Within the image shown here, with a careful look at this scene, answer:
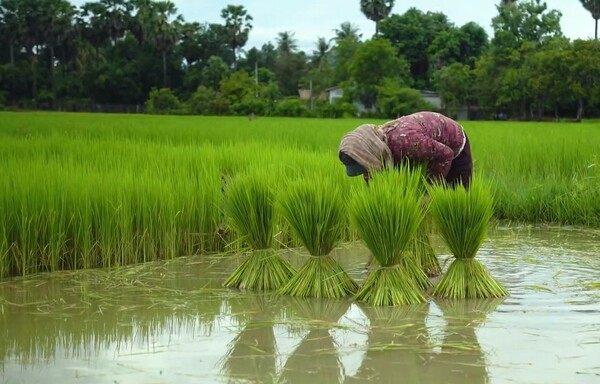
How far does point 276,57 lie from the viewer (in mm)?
64812

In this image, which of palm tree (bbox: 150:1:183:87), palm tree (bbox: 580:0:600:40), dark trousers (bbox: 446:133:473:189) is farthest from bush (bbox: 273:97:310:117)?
dark trousers (bbox: 446:133:473:189)

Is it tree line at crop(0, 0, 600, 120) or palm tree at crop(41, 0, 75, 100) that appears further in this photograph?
palm tree at crop(41, 0, 75, 100)

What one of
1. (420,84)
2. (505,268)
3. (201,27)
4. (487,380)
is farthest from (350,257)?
(201,27)

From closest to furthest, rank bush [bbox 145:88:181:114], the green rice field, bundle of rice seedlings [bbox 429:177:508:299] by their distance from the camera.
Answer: bundle of rice seedlings [bbox 429:177:508:299] → the green rice field → bush [bbox 145:88:181:114]

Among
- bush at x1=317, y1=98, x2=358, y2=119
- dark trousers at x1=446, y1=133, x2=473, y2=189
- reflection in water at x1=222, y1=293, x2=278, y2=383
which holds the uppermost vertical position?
bush at x1=317, y1=98, x2=358, y2=119

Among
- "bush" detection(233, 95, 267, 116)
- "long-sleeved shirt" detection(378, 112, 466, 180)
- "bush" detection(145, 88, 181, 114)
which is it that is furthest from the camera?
"bush" detection(145, 88, 181, 114)

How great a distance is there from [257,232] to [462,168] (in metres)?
1.36

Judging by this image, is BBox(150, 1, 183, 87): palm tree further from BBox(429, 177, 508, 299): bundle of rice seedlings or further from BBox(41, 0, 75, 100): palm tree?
BBox(429, 177, 508, 299): bundle of rice seedlings

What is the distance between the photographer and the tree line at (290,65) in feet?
117

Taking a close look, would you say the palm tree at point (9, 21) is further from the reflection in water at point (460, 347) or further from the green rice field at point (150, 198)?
the reflection in water at point (460, 347)

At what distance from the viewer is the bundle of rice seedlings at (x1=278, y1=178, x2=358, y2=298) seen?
12.6 ft

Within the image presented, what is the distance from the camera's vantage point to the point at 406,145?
4102mm

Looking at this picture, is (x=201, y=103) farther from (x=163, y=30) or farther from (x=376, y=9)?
(x=376, y=9)

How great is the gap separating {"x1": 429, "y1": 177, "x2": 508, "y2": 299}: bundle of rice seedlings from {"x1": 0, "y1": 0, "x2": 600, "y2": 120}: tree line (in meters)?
31.3
